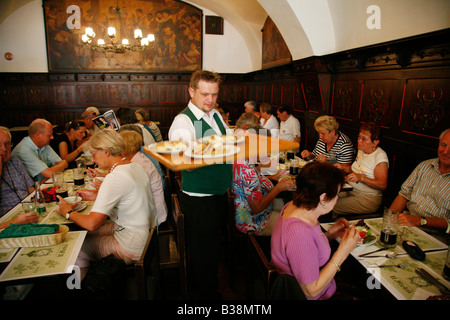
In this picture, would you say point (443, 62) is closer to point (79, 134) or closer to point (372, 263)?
point (372, 263)

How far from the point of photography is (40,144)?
3863 millimetres

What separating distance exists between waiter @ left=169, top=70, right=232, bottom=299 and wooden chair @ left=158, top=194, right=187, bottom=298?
0.12 m

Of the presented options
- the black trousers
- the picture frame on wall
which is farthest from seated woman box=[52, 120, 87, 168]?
the picture frame on wall

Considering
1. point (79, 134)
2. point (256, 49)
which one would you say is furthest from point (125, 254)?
point (256, 49)

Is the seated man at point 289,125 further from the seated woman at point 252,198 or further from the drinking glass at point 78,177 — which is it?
the drinking glass at point 78,177

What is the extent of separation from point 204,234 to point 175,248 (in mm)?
534

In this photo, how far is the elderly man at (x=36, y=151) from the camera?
3670 mm

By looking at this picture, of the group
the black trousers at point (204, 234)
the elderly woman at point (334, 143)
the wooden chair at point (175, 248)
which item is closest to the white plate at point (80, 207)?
the wooden chair at point (175, 248)

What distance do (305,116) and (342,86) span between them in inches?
59.5

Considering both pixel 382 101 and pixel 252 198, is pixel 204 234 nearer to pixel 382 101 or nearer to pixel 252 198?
pixel 252 198

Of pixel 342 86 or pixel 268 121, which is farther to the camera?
pixel 268 121

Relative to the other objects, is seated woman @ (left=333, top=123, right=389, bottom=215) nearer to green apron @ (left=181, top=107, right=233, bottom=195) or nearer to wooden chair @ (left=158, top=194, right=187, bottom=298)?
green apron @ (left=181, top=107, right=233, bottom=195)

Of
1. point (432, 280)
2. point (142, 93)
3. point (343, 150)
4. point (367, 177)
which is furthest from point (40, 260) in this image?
point (142, 93)

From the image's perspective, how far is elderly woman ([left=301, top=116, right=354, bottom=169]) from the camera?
13.4 ft
